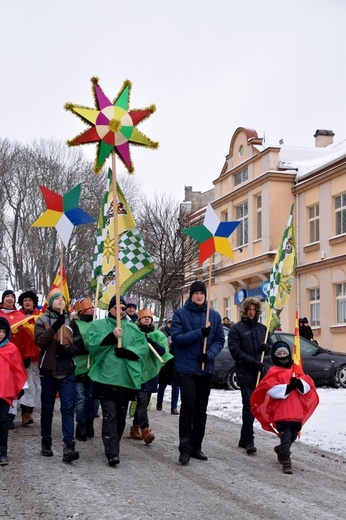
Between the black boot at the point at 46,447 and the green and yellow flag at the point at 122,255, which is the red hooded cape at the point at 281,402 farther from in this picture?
the black boot at the point at 46,447

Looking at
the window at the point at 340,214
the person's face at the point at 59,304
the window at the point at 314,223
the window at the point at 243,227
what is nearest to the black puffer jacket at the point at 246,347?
the person's face at the point at 59,304

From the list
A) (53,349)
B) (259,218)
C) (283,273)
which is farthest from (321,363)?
(259,218)

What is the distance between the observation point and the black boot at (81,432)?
1054cm

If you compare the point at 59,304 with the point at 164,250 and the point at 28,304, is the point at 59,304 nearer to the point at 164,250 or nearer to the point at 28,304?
the point at 28,304

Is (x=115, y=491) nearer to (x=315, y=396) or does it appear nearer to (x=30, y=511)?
(x=30, y=511)

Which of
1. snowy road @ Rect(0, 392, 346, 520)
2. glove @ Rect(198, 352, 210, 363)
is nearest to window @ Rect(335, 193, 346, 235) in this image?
snowy road @ Rect(0, 392, 346, 520)

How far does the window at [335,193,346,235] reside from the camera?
30.7m

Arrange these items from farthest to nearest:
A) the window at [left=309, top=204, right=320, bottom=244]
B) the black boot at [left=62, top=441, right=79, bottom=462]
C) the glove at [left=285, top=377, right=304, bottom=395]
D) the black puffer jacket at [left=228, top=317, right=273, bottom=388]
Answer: the window at [left=309, top=204, right=320, bottom=244]
the black puffer jacket at [left=228, top=317, right=273, bottom=388]
the glove at [left=285, top=377, right=304, bottom=395]
the black boot at [left=62, top=441, right=79, bottom=462]

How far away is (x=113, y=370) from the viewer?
902cm

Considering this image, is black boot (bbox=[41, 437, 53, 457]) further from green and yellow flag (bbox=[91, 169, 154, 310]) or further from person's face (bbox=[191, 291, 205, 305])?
person's face (bbox=[191, 291, 205, 305])

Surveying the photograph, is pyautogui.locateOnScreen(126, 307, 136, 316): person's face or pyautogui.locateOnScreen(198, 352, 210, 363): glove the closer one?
pyautogui.locateOnScreen(198, 352, 210, 363): glove

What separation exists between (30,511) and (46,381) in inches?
104

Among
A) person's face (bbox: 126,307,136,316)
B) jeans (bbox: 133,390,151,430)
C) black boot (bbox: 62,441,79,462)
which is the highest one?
person's face (bbox: 126,307,136,316)

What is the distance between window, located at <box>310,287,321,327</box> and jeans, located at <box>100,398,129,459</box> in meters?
23.6
